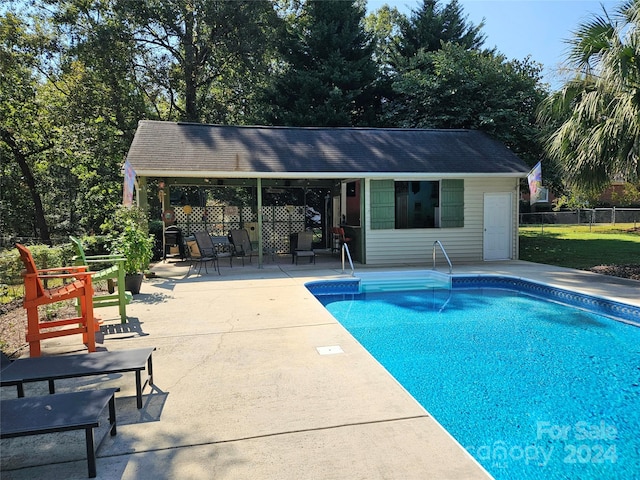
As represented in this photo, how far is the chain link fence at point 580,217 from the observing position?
24.4m

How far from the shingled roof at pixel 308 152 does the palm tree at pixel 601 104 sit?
248cm

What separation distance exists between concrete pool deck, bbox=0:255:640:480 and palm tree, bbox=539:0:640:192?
272 inches

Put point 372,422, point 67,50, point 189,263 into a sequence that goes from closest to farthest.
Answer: point 372,422
point 189,263
point 67,50

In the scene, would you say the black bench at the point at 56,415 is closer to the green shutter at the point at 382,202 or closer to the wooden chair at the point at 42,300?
the wooden chair at the point at 42,300

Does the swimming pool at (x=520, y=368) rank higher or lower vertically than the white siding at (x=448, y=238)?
lower

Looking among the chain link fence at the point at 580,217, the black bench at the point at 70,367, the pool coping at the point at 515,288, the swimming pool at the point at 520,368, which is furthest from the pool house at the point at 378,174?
the chain link fence at the point at 580,217

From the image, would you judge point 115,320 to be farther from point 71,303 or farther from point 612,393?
point 612,393

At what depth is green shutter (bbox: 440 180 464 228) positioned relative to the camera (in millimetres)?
11750

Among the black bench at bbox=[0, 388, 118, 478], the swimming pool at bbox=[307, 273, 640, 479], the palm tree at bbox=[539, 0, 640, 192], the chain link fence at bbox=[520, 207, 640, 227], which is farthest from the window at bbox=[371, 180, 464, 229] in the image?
the chain link fence at bbox=[520, 207, 640, 227]

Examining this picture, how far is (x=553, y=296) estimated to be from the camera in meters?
8.39

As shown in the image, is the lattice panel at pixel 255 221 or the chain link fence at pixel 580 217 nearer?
the lattice panel at pixel 255 221

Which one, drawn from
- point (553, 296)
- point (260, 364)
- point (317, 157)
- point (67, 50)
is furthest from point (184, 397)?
point (67, 50)

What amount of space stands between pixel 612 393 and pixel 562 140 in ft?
22.0

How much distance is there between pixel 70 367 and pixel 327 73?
730 inches
